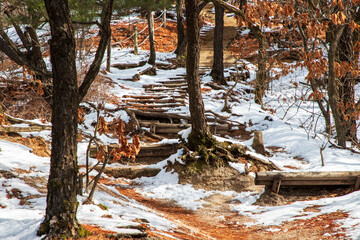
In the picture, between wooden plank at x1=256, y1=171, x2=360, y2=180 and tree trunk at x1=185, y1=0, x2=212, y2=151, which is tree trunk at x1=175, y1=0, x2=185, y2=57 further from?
wooden plank at x1=256, y1=171, x2=360, y2=180

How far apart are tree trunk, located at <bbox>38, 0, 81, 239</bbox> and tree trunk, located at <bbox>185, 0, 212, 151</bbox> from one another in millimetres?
5180

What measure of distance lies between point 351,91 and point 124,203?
826 cm

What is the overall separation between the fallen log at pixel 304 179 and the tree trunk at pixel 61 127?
178 inches

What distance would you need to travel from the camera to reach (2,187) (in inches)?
179

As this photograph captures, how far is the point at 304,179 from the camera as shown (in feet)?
22.1

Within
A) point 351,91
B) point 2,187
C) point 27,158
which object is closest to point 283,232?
point 2,187

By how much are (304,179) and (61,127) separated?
5.44m

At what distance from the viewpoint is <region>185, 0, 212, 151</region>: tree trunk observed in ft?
26.2

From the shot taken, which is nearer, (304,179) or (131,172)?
(304,179)

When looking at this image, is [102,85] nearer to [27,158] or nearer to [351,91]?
[27,158]

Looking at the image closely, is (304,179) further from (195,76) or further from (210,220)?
(195,76)

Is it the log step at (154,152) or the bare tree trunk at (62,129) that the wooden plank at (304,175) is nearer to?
the log step at (154,152)

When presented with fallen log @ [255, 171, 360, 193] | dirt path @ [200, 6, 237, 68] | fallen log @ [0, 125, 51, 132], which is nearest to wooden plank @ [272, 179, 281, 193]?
fallen log @ [255, 171, 360, 193]

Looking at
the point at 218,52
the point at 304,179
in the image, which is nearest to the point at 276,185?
the point at 304,179
